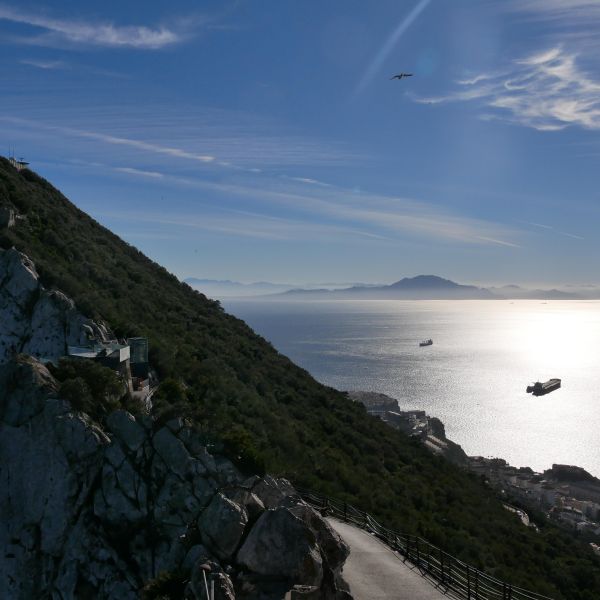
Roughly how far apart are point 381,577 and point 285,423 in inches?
557

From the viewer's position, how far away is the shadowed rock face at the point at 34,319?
68.6 feet

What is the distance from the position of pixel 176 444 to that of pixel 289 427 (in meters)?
10.6

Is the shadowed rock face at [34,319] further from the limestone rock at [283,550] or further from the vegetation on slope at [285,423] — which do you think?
the limestone rock at [283,550]

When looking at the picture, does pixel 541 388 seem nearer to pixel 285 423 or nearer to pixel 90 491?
pixel 285 423

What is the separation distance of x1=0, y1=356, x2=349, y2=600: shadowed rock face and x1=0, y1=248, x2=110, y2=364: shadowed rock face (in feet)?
13.7

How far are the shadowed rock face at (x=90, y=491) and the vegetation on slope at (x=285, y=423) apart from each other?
1.40 meters

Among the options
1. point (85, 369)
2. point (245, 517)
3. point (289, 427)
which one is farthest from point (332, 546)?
point (289, 427)

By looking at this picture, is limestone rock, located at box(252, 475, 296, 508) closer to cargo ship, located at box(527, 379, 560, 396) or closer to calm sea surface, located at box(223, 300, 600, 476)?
calm sea surface, located at box(223, 300, 600, 476)

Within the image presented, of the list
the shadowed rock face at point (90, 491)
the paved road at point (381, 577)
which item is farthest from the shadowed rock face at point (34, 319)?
the paved road at point (381, 577)

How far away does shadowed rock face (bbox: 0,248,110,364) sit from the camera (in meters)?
20.9

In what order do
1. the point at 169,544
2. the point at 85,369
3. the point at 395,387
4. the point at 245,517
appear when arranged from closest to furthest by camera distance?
the point at 245,517
the point at 169,544
the point at 85,369
the point at 395,387

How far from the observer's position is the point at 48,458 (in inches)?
599

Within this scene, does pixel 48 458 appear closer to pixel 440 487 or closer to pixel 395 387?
pixel 440 487

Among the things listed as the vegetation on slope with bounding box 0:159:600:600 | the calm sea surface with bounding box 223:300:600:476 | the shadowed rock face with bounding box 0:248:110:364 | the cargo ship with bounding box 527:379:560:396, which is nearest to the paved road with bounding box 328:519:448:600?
the vegetation on slope with bounding box 0:159:600:600
